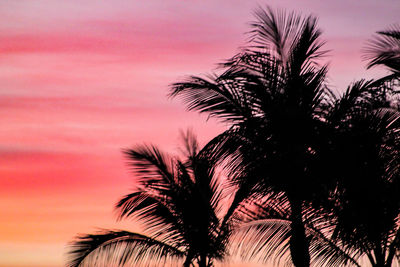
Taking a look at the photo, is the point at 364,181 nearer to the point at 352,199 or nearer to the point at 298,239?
the point at 352,199

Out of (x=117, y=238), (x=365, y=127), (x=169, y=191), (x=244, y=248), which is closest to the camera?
(x=365, y=127)

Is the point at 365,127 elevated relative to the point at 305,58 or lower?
lower

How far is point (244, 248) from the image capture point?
432 inches

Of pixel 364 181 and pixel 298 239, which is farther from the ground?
pixel 364 181

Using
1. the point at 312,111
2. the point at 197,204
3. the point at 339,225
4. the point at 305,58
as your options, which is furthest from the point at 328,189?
the point at 197,204

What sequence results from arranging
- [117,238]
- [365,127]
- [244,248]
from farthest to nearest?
[117,238] → [244,248] → [365,127]

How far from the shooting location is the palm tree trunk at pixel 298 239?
405 inches

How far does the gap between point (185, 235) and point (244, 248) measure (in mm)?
3043

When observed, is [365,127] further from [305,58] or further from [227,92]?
[227,92]

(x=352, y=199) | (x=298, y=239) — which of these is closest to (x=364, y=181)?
(x=352, y=199)

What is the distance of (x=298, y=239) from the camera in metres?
10.4

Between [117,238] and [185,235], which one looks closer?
[117,238]

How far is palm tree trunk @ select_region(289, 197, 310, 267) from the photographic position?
1029cm

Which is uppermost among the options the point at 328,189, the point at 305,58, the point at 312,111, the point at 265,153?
the point at 305,58
